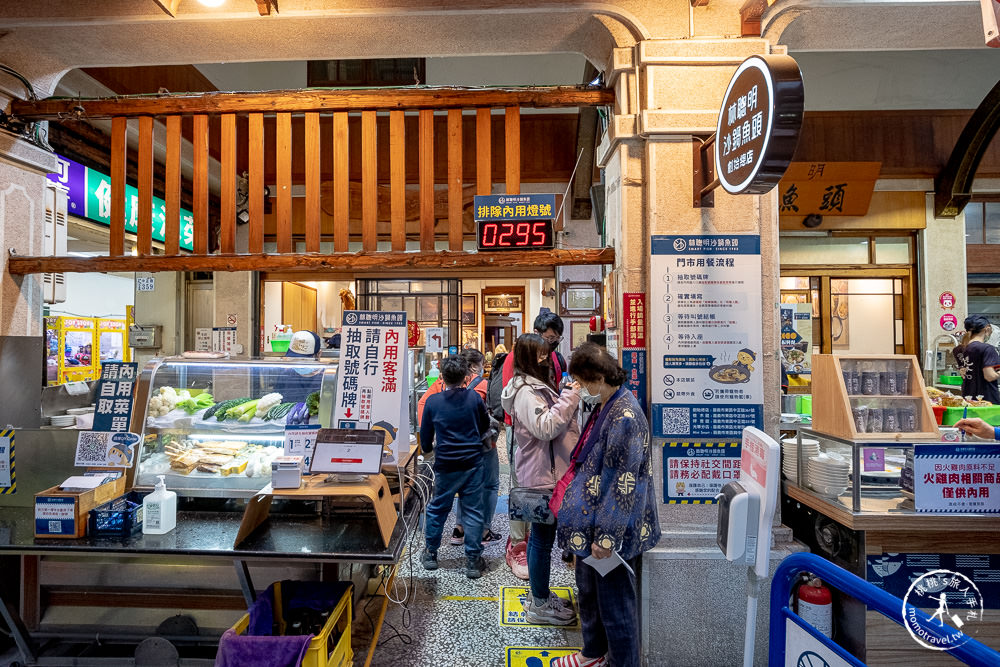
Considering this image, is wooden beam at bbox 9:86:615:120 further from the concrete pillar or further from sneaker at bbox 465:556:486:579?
sneaker at bbox 465:556:486:579

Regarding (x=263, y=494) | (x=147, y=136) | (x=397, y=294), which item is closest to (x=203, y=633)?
(x=263, y=494)

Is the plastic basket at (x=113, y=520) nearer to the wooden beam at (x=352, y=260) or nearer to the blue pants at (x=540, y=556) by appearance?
the wooden beam at (x=352, y=260)

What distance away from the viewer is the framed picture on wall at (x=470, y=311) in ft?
36.3

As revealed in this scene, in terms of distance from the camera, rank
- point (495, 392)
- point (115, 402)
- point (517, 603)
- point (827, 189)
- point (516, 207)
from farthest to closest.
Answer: point (827, 189) < point (495, 392) < point (517, 603) < point (516, 207) < point (115, 402)

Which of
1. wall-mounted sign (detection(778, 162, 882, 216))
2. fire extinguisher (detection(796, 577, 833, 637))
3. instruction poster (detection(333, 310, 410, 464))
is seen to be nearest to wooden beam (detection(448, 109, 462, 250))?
instruction poster (detection(333, 310, 410, 464))

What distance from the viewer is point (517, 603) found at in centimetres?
355

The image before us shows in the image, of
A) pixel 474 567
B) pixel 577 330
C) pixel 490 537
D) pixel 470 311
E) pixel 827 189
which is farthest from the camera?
pixel 470 311

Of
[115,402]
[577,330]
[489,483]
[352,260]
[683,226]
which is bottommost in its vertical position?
[489,483]

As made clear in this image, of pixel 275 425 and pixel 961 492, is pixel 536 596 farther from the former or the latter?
pixel 961 492

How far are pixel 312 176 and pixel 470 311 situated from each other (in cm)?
786

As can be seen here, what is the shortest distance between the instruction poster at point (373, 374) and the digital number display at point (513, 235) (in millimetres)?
758

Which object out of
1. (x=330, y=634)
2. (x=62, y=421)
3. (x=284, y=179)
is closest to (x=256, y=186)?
(x=284, y=179)

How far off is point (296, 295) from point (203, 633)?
660 centimetres

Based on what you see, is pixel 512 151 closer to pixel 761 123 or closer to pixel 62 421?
pixel 761 123
